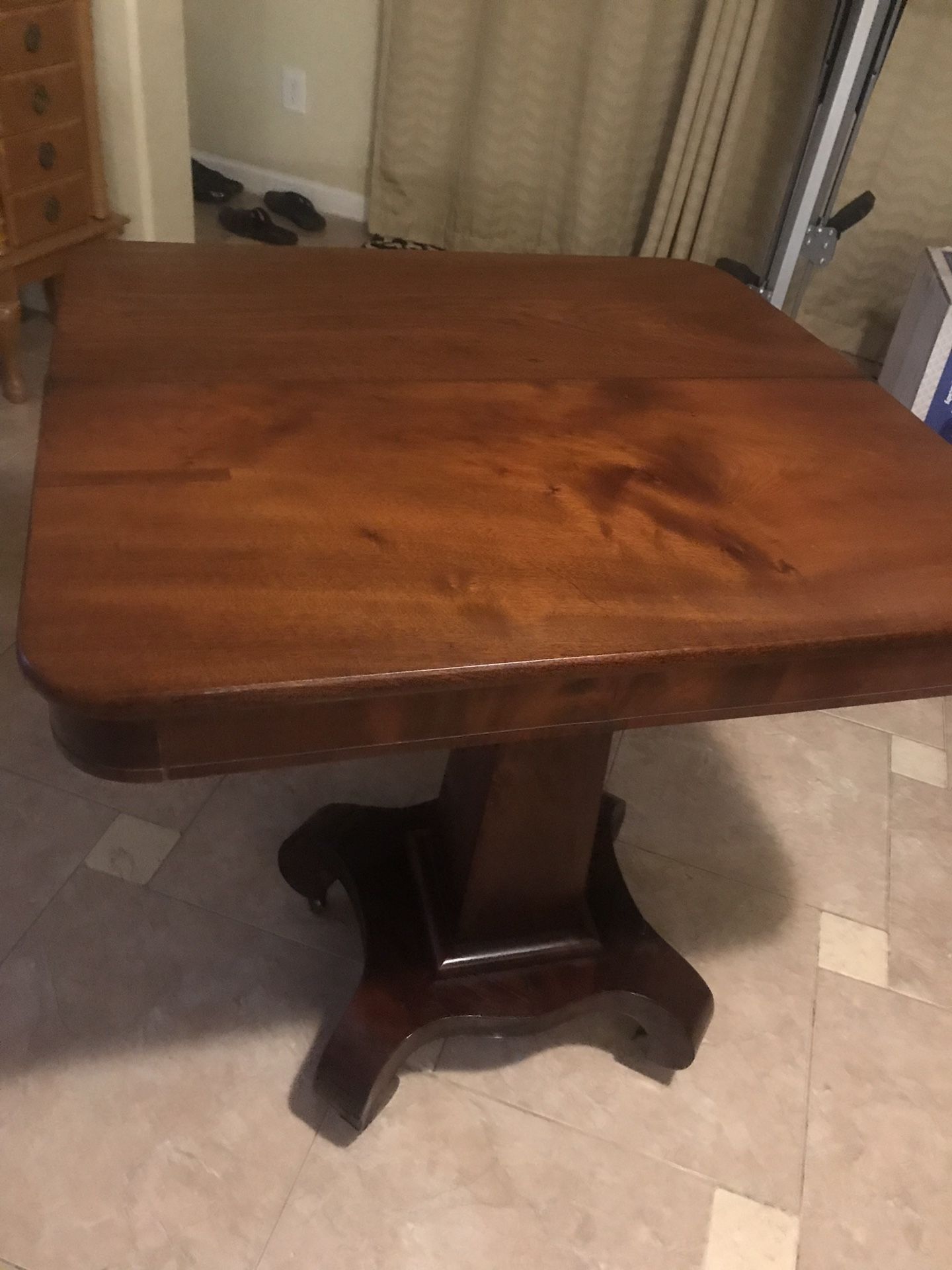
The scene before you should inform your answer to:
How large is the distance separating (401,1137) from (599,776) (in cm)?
43

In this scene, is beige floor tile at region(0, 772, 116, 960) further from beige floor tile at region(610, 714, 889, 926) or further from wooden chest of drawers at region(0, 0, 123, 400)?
wooden chest of drawers at region(0, 0, 123, 400)

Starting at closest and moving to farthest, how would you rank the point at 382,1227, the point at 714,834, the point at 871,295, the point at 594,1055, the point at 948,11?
the point at 382,1227, the point at 594,1055, the point at 714,834, the point at 948,11, the point at 871,295

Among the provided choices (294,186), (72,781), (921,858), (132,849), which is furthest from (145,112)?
(921,858)

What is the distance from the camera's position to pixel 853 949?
4.09ft

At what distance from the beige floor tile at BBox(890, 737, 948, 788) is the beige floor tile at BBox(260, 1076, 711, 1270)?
0.76 meters

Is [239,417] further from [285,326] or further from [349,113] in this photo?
[349,113]

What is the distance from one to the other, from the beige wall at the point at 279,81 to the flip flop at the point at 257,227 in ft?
0.96

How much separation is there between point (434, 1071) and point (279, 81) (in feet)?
8.93

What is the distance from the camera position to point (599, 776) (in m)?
0.97

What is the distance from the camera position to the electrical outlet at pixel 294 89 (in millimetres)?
2738

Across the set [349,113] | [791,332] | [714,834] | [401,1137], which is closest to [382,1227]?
[401,1137]

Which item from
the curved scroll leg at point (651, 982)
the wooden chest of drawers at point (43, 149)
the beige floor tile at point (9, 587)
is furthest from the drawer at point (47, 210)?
the curved scroll leg at point (651, 982)

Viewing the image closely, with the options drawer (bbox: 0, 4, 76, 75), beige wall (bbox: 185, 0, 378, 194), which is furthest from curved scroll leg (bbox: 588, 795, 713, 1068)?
beige wall (bbox: 185, 0, 378, 194)

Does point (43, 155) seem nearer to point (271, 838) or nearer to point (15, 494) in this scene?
point (15, 494)
